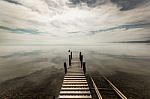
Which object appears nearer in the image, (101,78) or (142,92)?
(142,92)

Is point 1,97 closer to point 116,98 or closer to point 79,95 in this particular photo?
point 79,95

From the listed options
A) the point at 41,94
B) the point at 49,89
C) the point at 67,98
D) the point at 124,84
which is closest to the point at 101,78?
the point at 124,84

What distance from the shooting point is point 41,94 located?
16609 millimetres

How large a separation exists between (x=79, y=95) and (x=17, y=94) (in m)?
9.28

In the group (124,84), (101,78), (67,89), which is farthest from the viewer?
(101,78)

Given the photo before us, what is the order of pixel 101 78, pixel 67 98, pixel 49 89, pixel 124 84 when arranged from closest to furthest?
pixel 67 98 → pixel 49 89 → pixel 124 84 → pixel 101 78

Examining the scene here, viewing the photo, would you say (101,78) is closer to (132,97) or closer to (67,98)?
(132,97)

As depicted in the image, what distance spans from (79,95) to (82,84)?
2628mm

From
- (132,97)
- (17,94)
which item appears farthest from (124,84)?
(17,94)

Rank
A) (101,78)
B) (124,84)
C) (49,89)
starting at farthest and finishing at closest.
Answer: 1. (101,78)
2. (124,84)
3. (49,89)

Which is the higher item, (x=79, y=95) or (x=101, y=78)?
(x=79, y=95)

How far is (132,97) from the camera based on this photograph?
50.3 feet

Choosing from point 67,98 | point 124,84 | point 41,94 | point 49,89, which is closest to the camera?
point 67,98

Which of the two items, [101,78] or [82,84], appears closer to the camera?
[82,84]
